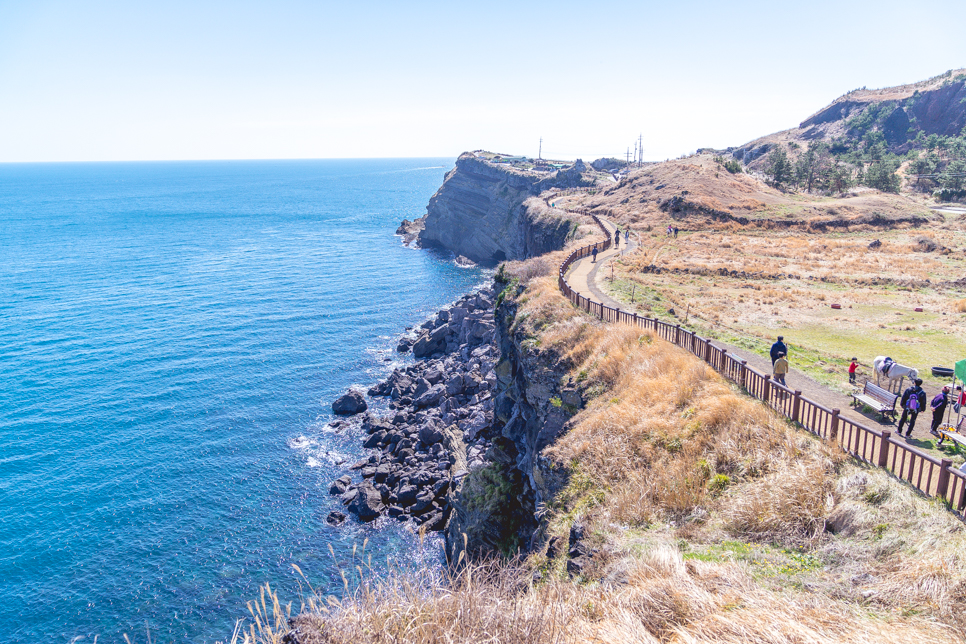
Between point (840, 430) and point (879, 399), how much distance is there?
8.47 ft

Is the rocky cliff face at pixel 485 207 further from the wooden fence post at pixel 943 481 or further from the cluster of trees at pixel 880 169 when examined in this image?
the wooden fence post at pixel 943 481

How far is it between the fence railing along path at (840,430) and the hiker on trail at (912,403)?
0.70 m

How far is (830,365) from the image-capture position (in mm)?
19938

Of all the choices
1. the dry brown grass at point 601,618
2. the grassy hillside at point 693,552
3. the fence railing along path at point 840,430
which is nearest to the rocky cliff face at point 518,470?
the grassy hillside at point 693,552

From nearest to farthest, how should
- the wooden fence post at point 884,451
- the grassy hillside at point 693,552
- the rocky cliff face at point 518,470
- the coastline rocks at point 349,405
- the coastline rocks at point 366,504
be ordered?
1. the grassy hillside at point 693,552
2. the wooden fence post at point 884,451
3. the rocky cliff face at point 518,470
4. the coastline rocks at point 366,504
5. the coastline rocks at point 349,405

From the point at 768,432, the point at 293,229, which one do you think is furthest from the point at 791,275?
the point at 293,229

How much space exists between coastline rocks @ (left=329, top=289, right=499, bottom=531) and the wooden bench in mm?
16556

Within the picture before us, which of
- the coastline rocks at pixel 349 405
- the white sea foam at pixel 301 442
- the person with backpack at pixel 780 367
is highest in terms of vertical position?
the person with backpack at pixel 780 367

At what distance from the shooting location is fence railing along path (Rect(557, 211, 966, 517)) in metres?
10.0

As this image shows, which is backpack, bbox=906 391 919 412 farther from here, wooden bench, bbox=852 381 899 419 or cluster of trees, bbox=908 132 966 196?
cluster of trees, bbox=908 132 966 196

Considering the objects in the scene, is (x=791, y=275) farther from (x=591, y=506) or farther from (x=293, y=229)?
(x=293, y=229)

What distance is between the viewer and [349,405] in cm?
4181

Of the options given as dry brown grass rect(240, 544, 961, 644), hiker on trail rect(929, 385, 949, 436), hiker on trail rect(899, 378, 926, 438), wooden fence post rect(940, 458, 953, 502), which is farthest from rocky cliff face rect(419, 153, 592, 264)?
dry brown grass rect(240, 544, 961, 644)

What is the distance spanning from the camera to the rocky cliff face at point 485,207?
9350cm
